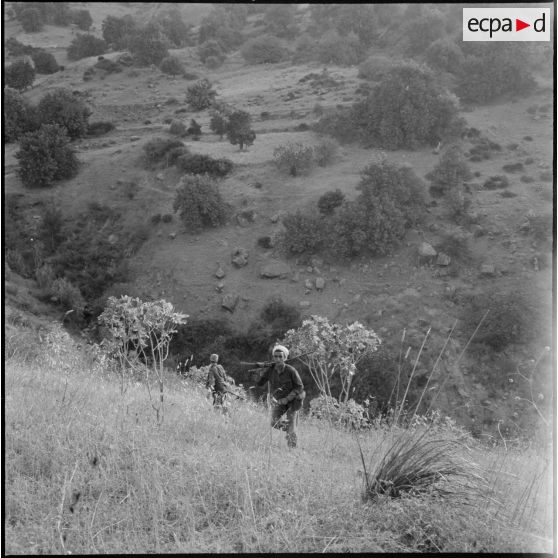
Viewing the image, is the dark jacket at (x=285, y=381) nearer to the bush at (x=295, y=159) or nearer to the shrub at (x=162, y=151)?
the bush at (x=295, y=159)

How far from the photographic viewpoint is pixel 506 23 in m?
3.72

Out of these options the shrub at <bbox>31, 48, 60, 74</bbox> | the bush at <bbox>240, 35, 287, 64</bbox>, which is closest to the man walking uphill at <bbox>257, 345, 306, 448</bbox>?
the bush at <bbox>240, 35, 287, 64</bbox>

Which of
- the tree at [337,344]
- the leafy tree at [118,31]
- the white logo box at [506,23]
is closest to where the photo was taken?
the white logo box at [506,23]

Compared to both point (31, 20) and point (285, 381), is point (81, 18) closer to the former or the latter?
point (31, 20)

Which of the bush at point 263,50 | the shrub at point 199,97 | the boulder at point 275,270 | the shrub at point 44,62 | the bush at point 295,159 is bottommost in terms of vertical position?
the boulder at point 275,270

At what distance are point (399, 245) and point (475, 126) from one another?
35.2ft

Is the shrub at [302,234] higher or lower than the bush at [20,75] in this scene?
lower

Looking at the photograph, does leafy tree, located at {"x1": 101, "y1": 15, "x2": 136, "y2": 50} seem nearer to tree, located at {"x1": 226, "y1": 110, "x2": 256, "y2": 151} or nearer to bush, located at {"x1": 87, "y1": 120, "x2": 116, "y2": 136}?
bush, located at {"x1": 87, "y1": 120, "x2": 116, "y2": 136}

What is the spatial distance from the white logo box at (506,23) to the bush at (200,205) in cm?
1763

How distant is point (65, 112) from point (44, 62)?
738cm

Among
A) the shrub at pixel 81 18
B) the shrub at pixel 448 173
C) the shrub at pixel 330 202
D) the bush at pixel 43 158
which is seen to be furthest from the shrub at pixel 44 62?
the shrub at pixel 448 173

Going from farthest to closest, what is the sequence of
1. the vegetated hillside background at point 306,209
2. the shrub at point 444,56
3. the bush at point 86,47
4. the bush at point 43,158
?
the bush at point 86,47 → the shrub at point 444,56 → the bush at point 43,158 → the vegetated hillside background at point 306,209

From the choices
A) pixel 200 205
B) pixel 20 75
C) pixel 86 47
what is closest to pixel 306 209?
pixel 200 205

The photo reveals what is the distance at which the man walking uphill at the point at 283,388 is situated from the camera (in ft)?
16.2
